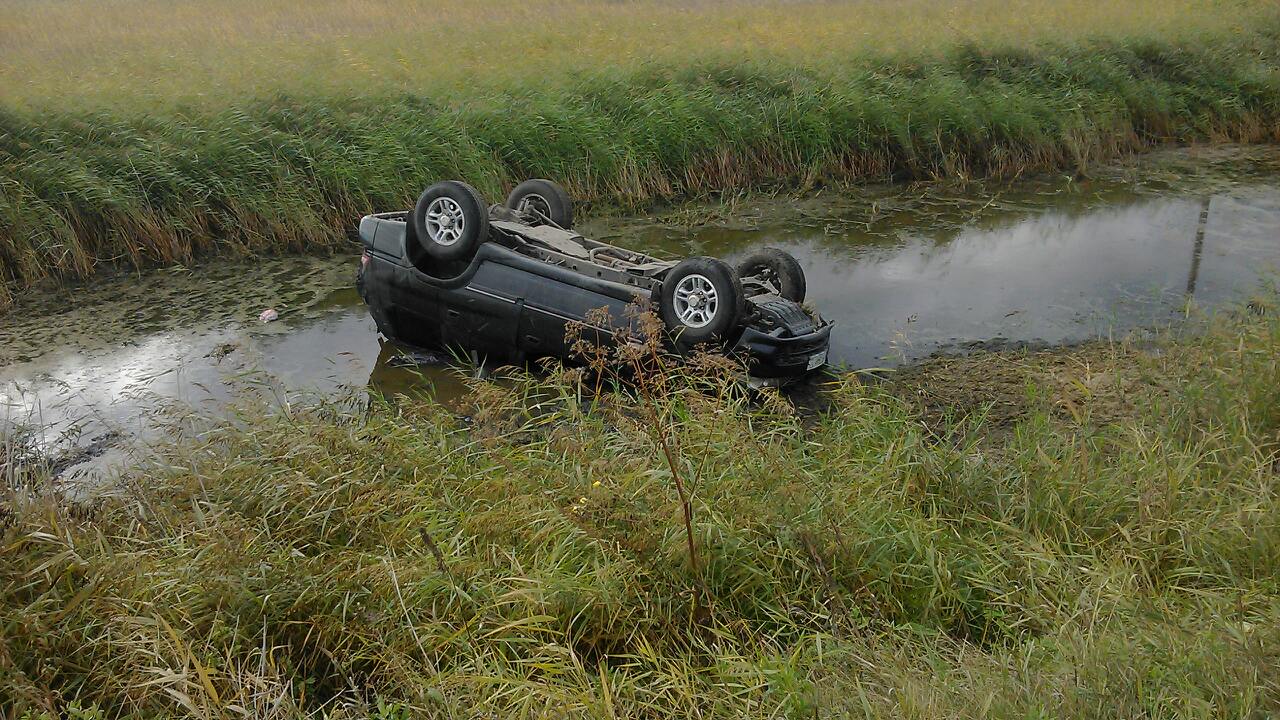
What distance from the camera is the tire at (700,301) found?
648cm

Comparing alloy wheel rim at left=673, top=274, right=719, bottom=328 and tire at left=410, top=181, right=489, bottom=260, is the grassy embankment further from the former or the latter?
alloy wheel rim at left=673, top=274, right=719, bottom=328

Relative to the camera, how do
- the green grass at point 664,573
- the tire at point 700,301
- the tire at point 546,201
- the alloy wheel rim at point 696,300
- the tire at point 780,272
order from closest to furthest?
the green grass at point 664,573 → the tire at point 700,301 → the alloy wheel rim at point 696,300 → the tire at point 780,272 → the tire at point 546,201

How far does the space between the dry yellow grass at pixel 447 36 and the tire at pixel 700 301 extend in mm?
6588

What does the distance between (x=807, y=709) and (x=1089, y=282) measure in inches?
288

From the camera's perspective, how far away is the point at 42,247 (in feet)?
31.1

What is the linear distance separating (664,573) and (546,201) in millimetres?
5302

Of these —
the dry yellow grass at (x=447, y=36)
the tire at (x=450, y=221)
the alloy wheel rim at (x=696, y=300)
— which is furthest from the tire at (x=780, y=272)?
the dry yellow grass at (x=447, y=36)

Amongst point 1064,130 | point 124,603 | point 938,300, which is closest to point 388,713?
point 124,603

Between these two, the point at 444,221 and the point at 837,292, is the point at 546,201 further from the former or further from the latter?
the point at 837,292

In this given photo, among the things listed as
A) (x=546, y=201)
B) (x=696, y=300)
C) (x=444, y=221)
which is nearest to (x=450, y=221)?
(x=444, y=221)

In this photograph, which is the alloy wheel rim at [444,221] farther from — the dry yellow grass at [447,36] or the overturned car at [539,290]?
the dry yellow grass at [447,36]

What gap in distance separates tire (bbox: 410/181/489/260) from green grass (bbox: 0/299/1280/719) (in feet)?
7.28

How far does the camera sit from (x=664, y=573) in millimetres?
4102

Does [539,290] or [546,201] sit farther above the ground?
[546,201]
